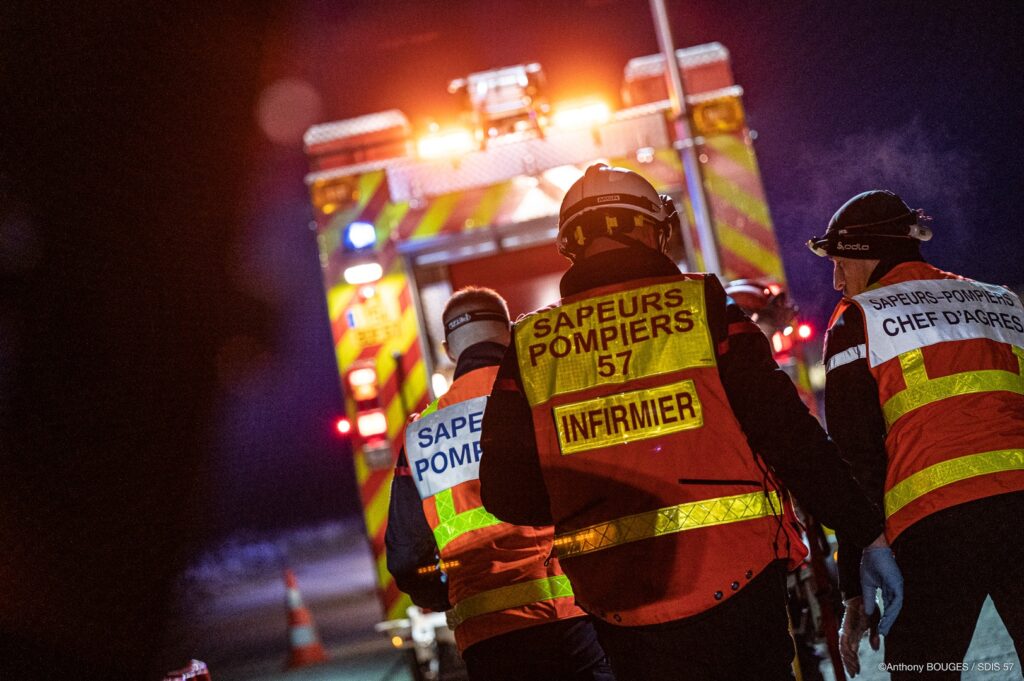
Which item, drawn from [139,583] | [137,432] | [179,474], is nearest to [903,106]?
[139,583]

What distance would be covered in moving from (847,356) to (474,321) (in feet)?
3.80

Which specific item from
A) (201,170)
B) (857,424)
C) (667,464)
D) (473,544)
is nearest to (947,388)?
(857,424)

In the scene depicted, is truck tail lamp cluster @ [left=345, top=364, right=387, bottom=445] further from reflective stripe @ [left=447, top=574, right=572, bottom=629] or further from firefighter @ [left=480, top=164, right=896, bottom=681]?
firefighter @ [left=480, top=164, right=896, bottom=681]

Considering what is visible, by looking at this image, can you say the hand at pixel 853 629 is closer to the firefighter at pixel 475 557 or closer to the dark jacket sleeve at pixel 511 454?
the firefighter at pixel 475 557

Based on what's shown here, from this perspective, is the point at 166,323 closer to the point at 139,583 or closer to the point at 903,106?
the point at 139,583

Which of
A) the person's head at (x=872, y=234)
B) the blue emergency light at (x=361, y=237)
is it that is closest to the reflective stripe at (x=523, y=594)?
the person's head at (x=872, y=234)

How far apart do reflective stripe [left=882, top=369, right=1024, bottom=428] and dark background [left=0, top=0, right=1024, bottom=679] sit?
13.9 ft

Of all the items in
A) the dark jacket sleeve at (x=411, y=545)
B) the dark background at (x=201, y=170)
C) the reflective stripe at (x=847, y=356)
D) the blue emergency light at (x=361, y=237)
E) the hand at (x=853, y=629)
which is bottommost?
the hand at (x=853, y=629)

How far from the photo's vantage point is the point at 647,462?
7.09 feet

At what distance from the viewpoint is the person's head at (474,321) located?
3.17 metres

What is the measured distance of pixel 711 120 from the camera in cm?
538

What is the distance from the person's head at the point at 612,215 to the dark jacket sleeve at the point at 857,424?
2.46ft

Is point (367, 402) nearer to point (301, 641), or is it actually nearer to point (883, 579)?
point (883, 579)

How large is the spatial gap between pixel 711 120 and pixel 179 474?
57.1ft
